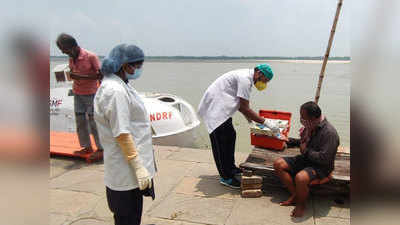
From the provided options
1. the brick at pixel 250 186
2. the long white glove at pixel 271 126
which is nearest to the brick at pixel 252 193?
the brick at pixel 250 186

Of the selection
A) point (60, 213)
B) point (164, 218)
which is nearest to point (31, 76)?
point (164, 218)

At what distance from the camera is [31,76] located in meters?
0.90

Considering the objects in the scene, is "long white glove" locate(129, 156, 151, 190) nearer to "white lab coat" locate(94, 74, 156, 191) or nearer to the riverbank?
"white lab coat" locate(94, 74, 156, 191)

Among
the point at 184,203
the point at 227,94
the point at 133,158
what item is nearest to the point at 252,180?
the point at 184,203

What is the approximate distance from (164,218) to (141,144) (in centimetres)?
145

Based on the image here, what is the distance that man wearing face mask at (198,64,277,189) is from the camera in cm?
389

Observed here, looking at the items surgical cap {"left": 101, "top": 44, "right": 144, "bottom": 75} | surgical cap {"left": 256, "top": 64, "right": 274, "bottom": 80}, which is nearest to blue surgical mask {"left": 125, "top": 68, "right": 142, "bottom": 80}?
surgical cap {"left": 101, "top": 44, "right": 144, "bottom": 75}

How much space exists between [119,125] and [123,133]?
6 cm

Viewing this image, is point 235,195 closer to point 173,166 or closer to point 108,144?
point 173,166

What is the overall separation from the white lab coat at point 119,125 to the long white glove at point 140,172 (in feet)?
0.22

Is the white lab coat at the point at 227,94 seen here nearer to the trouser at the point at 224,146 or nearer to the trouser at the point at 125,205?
the trouser at the point at 224,146

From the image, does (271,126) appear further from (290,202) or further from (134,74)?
(134,74)

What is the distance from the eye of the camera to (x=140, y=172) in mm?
2213

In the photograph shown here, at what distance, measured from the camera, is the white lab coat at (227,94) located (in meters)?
3.89
